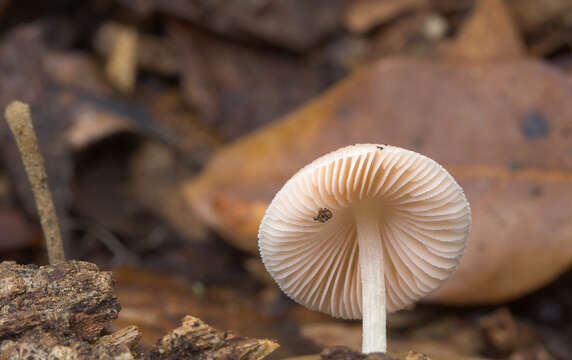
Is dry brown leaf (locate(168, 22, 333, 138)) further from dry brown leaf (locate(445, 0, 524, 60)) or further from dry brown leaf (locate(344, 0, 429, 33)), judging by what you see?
dry brown leaf (locate(445, 0, 524, 60))

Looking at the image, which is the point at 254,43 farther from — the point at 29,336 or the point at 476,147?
the point at 29,336

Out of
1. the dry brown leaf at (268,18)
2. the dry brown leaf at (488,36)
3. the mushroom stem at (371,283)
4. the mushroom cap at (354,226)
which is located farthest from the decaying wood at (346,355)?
the dry brown leaf at (268,18)

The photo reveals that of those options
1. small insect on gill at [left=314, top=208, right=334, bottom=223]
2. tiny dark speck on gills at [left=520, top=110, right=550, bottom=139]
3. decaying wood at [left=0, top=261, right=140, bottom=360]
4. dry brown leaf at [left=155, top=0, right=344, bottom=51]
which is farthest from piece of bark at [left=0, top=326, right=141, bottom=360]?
dry brown leaf at [left=155, top=0, right=344, bottom=51]

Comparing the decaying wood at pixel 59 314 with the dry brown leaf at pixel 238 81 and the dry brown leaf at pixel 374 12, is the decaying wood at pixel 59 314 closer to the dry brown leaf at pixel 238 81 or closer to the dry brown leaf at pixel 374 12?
the dry brown leaf at pixel 238 81

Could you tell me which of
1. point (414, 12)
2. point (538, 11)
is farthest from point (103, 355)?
point (538, 11)

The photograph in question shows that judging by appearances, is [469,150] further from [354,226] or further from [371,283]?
[371,283]
